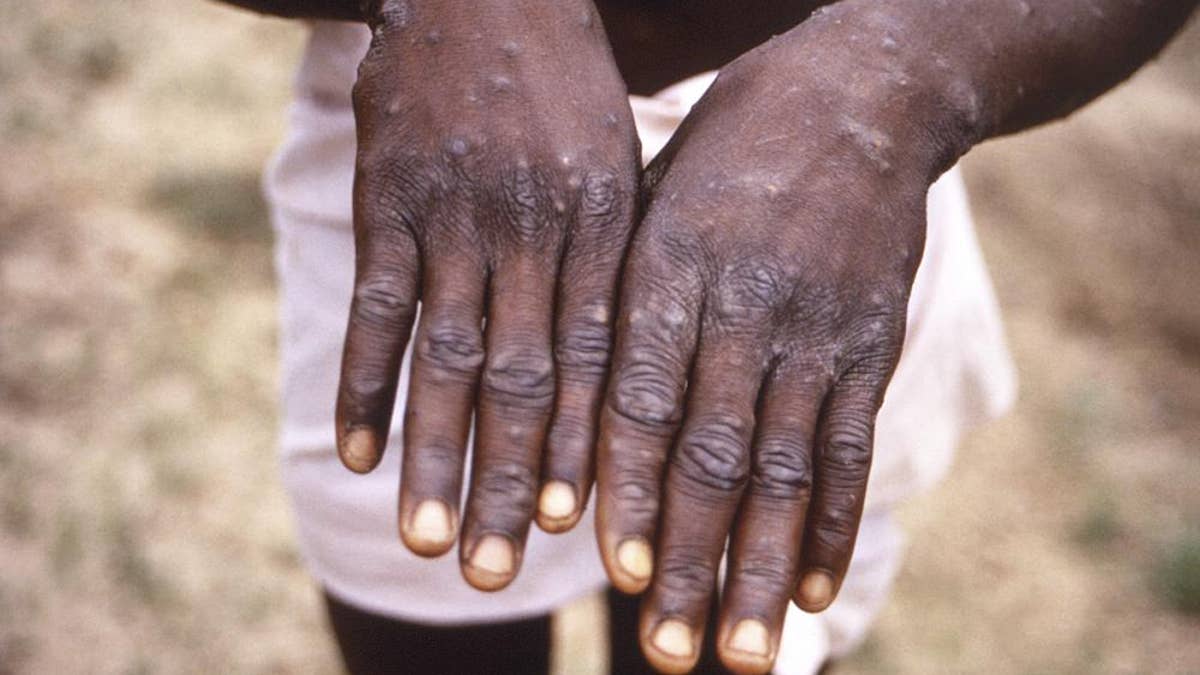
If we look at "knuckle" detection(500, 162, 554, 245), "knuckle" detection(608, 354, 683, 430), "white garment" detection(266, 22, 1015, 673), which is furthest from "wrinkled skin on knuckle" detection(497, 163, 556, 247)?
"white garment" detection(266, 22, 1015, 673)

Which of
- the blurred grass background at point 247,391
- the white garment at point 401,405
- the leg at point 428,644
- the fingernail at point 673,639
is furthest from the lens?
the blurred grass background at point 247,391

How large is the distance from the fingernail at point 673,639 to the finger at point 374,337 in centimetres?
23

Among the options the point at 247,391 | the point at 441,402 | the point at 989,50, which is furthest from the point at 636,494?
the point at 247,391

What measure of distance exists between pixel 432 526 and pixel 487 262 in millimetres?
179

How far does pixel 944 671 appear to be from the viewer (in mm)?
2258

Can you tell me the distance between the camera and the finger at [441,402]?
752 millimetres

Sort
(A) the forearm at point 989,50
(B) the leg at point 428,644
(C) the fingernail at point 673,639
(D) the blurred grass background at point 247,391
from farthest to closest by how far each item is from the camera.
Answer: (D) the blurred grass background at point 247,391, (B) the leg at point 428,644, (A) the forearm at point 989,50, (C) the fingernail at point 673,639

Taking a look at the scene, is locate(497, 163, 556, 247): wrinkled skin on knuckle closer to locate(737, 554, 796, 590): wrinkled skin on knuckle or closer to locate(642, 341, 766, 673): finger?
locate(642, 341, 766, 673): finger

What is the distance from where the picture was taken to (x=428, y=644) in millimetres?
1409

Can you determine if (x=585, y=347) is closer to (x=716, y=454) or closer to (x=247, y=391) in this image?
(x=716, y=454)

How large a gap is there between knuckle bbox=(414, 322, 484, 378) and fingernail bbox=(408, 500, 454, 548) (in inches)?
3.5

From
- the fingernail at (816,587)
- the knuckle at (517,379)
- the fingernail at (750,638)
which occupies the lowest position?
the fingernail at (816,587)

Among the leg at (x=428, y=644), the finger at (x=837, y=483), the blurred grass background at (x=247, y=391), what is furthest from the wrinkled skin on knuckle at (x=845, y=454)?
the blurred grass background at (x=247, y=391)

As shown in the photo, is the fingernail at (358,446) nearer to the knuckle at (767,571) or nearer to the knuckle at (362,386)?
the knuckle at (362,386)
